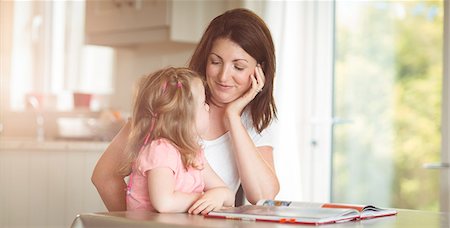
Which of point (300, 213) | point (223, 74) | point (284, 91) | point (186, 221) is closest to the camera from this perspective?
point (186, 221)

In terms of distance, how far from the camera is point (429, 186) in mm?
6305

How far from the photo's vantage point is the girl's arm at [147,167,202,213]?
1.83 m

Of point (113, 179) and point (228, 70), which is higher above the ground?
point (228, 70)

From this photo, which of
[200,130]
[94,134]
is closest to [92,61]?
[94,134]

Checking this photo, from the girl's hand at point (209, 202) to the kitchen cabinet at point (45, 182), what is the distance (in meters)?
2.14

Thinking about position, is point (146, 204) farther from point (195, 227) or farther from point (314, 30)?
point (314, 30)

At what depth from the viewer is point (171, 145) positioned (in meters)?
1.91

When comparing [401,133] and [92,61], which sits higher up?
[92,61]

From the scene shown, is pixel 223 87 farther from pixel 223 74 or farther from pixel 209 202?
pixel 209 202

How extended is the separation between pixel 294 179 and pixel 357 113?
5.47 ft

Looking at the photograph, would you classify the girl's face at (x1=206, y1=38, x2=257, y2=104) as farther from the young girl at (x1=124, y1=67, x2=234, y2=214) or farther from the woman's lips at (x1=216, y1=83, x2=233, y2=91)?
the young girl at (x1=124, y1=67, x2=234, y2=214)

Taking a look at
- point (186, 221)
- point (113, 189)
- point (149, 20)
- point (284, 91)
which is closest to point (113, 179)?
point (113, 189)

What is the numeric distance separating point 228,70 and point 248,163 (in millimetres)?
266

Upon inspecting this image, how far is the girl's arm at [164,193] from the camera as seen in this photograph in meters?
1.83
